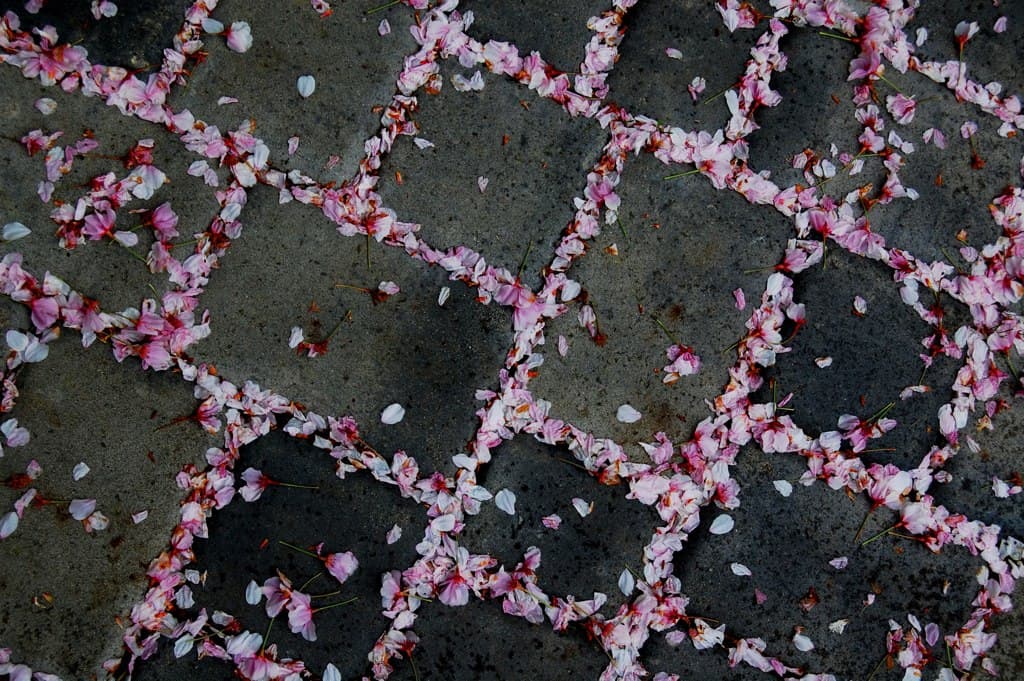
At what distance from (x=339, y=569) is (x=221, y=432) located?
1.57 ft

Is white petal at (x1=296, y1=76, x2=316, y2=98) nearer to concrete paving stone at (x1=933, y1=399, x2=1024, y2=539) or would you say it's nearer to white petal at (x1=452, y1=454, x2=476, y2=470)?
white petal at (x1=452, y1=454, x2=476, y2=470)

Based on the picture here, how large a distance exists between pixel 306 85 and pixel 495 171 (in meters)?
0.56

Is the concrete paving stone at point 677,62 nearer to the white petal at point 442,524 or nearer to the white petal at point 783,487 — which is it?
the white petal at point 783,487

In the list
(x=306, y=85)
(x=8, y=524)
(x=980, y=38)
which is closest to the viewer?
(x=8, y=524)

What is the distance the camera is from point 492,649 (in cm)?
182

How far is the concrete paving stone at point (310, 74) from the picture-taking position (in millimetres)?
1854

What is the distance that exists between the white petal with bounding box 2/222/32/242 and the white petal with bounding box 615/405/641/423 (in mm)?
1632

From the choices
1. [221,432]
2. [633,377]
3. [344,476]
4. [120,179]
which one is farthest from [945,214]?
[120,179]

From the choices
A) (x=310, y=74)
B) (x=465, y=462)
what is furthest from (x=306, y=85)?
(x=465, y=462)

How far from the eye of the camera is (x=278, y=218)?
1.84 m

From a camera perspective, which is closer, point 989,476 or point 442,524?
point 442,524

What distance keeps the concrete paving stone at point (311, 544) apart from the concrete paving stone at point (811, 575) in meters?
0.82

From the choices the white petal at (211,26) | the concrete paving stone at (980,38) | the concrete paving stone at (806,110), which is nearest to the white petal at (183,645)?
the white petal at (211,26)

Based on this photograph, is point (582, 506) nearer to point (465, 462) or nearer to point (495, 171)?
point (465, 462)
